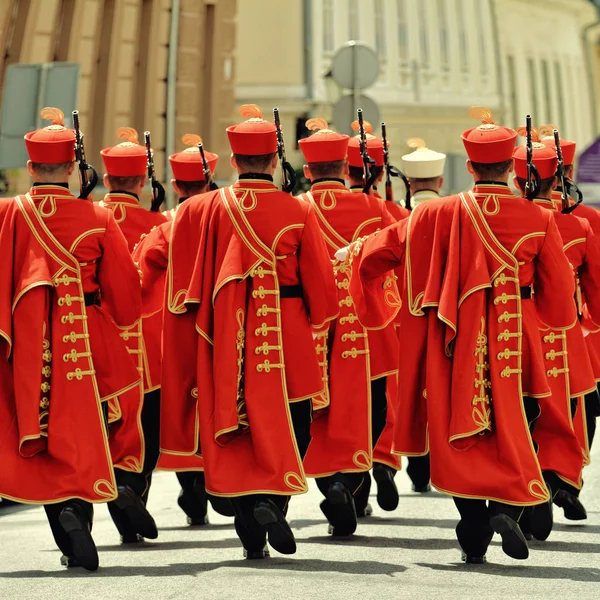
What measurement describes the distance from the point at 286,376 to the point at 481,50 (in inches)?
1088

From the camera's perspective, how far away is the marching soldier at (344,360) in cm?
992

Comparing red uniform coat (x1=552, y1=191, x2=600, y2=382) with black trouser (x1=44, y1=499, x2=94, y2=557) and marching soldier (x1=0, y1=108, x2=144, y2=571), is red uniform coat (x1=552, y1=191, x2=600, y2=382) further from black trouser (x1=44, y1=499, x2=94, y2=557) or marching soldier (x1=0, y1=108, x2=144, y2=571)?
black trouser (x1=44, y1=499, x2=94, y2=557)

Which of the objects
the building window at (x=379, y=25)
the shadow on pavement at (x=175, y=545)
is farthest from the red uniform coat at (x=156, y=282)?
the building window at (x=379, y=25)

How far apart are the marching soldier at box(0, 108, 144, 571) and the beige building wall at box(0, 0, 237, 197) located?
1225 centimetres

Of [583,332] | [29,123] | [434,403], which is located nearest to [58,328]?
[434,403]

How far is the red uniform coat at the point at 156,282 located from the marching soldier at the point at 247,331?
43 cm

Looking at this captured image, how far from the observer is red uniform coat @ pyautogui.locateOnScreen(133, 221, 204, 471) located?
9.41 meters

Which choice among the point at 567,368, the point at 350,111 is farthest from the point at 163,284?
the point at 350,111

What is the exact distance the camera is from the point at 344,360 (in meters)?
10.1

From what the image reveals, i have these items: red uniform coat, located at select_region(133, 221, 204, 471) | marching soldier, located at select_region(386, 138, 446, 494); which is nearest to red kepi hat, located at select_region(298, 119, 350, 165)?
red uniform coat, located at select_region(133, 221, 204, 471)

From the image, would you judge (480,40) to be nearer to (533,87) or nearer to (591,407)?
(533,87)

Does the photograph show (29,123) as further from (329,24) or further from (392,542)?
(329,24)

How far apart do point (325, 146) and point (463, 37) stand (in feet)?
85.0

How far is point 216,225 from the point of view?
8.83 meters
